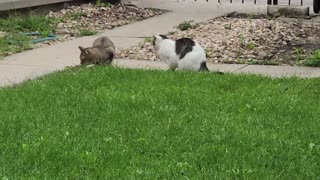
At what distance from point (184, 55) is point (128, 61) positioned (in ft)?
4.64

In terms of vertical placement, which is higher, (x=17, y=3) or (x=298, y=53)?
(x=17, y=3)

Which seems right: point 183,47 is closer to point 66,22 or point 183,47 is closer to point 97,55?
point 97,55

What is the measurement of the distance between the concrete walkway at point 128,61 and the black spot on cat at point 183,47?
74 centimetres

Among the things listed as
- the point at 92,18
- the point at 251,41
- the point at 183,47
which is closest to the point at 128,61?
the point at 183,47

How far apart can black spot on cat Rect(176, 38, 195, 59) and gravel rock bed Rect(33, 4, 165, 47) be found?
3341 mm

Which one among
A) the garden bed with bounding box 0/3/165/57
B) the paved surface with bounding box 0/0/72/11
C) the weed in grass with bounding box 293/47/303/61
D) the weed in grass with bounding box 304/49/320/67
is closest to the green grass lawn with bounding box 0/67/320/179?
the weed in grass with bounding box 304/49/320/67

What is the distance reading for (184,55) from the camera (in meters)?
8.59

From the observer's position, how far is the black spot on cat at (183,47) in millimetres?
8555

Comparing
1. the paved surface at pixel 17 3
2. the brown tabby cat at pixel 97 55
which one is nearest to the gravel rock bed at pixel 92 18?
the paved surface at pixel 17 3

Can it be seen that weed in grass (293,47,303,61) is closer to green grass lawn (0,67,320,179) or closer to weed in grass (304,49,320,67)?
weed in grass (304,49,320,67)

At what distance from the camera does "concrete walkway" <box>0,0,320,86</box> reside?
8906 mm

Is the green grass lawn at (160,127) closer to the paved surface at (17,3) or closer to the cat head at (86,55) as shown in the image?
the cat head at (86,55)

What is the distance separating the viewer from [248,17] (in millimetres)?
13516

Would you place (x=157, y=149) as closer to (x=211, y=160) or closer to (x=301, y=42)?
(x=211, y=160)
